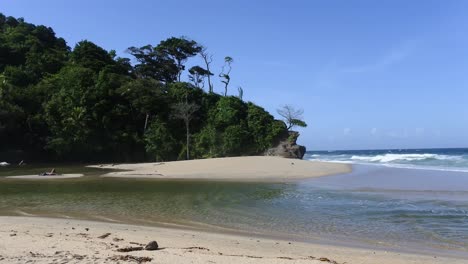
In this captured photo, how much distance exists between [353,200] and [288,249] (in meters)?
8.11

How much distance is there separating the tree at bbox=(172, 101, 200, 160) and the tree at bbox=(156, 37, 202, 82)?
63.9ft

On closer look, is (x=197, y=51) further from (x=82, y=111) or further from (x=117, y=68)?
(x=82, y=111)

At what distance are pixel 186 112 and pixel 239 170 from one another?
56.5 ft

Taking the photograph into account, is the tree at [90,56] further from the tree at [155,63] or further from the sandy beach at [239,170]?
the sandy beach at [239,170]

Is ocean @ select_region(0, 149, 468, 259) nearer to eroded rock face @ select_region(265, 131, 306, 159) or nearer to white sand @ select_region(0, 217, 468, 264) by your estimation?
white sand @ select_region(0, 217, 468, 264)

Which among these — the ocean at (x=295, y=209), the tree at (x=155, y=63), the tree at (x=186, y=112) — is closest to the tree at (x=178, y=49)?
the tree at (x=155, y=63)

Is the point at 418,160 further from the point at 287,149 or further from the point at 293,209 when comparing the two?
the point at 293,209

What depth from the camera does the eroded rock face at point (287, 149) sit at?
42531mm

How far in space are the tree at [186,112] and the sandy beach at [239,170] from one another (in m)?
11.0

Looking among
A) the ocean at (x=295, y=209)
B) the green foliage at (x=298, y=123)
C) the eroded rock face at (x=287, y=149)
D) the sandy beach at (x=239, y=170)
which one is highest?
the green foliage at (x=298, y=123)

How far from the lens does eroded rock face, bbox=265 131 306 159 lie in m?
42.5

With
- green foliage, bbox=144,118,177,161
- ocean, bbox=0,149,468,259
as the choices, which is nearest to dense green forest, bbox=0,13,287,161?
green foliage, bbox=144,118,177,161

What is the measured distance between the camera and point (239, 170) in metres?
28.1

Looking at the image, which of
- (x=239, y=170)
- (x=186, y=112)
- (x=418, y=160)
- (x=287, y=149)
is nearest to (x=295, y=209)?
(x=239, y=170)
